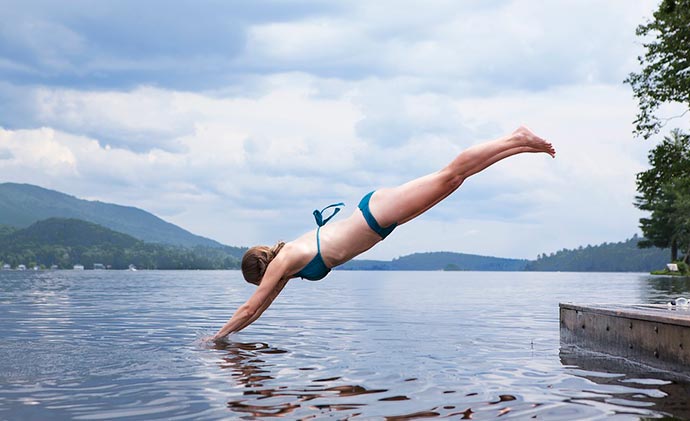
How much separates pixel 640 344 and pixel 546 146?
3.71m

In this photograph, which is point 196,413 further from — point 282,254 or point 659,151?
point 659,151

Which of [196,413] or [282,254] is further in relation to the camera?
[282,254]

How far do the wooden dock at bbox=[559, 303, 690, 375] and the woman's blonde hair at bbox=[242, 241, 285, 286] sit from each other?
17.9 ft

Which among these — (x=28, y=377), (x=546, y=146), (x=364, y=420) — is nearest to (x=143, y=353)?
(x=28, y=377)

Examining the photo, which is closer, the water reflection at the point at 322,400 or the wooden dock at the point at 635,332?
the water reflection at the point at 322,400

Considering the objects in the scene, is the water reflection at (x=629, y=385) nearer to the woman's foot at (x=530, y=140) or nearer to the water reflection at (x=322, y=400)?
the water reflection at (x=322, y=400)

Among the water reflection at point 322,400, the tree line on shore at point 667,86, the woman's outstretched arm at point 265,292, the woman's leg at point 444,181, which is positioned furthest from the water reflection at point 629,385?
the tree line on shore at point 667,86

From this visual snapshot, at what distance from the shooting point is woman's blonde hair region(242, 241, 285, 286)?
11.1 m

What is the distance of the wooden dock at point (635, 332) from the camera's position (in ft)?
33.7

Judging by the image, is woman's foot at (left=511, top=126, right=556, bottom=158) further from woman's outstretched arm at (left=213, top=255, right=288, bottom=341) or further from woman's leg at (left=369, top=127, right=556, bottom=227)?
woman's outstretched arm at (left=213, top=255, right=288, bottom=341)

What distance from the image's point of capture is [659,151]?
4388 cm

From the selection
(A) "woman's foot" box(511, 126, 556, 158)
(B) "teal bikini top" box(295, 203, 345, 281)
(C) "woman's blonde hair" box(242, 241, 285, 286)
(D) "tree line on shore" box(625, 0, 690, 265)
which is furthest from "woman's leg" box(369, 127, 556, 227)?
(D) "tree line on shore" box(625, 0, 690, 265)

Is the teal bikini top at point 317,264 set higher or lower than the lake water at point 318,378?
higher

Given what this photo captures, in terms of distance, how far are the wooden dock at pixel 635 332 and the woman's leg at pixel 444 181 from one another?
3.02 meters
